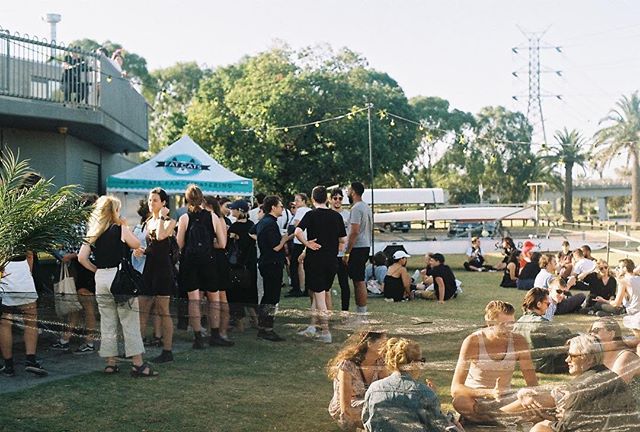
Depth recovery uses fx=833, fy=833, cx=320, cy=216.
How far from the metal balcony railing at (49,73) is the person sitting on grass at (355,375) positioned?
9.67 metres

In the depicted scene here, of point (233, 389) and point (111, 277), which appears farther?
point (111, 277)

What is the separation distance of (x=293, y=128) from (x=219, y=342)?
3686 centimetres

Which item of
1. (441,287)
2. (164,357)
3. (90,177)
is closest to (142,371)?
(164,357)

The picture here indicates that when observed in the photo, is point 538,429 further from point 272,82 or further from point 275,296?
point 272,82

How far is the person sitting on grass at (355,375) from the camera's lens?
550 cm

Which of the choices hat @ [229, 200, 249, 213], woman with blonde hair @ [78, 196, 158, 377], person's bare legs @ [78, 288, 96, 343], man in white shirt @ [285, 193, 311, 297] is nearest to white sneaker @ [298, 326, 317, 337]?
woman with blonde hair @ [78, 196, 158, 377]

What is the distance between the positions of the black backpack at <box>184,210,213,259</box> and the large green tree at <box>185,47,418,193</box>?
98.2ft

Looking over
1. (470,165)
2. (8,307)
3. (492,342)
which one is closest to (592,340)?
(492,342)

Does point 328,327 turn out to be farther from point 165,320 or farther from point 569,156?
point 569,156

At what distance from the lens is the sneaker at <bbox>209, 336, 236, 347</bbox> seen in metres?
6.43

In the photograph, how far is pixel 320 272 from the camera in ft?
31.4

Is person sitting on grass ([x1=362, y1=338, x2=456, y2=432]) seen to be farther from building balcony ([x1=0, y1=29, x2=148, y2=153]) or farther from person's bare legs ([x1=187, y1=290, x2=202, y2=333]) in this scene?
building balcony ([x1=0, y1=29, x2=148, y2=153])

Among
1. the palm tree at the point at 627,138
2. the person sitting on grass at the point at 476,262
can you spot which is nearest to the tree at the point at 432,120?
the palm tree at the point at 627,138

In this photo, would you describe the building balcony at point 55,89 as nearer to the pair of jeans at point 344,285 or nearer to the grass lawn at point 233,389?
the pair of jeans at point 344,285
